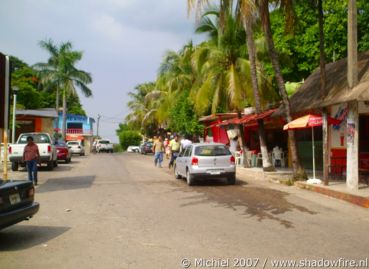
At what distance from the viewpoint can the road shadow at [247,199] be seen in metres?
10.6

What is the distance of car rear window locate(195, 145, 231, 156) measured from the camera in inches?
667

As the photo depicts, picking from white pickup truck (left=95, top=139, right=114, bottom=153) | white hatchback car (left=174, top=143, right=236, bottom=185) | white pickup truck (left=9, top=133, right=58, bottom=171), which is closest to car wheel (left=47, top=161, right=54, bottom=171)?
white pickup truck (left=9, top=133, right=58, bottom=171)

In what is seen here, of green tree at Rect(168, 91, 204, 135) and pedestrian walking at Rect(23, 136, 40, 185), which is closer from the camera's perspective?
pedestrian walking at Rect(23, 136, 40, 185)

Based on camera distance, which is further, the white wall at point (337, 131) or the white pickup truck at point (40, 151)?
the white pickup truck at point (40, 151)

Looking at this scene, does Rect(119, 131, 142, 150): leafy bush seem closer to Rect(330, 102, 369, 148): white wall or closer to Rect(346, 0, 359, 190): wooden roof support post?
Rect(330, 102, 369, 148): white wall

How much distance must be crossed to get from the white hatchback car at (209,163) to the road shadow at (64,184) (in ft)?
12.0

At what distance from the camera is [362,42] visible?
102 ft

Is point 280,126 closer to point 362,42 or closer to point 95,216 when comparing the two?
point 362,42

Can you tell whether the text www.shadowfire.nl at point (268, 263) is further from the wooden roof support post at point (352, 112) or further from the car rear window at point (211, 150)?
the car rear window at point (211, 150)

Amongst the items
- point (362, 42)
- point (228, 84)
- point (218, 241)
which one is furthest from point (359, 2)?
point (218, 241)

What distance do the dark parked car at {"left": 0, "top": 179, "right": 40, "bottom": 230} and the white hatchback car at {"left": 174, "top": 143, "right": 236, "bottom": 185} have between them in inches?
354

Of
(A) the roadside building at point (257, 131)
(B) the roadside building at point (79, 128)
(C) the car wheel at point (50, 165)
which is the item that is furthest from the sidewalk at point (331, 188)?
(B) the roadside building at point (79, 128)

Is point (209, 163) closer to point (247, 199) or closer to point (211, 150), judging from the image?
point (211, 150)

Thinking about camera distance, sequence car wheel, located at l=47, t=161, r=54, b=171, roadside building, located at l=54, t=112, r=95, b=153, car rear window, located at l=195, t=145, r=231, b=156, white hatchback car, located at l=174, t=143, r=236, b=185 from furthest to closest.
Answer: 1. roadside building, located at l=54, t=112, r=95, b=153
2. car wheel, located at l=47, t=161, r=54, b=171
3. car rear window, located at l=195, t=145, r=231, b=156
4. white hatchback car, located at l=174, t=143, r=236, b=185
